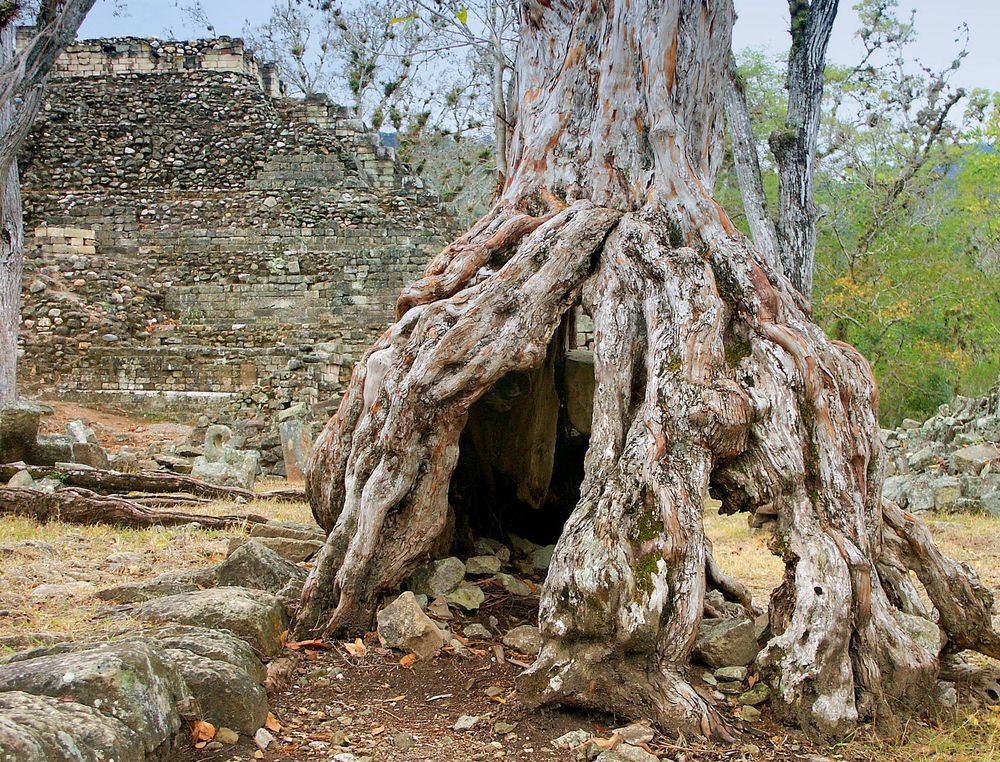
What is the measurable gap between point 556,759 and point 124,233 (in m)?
20.1

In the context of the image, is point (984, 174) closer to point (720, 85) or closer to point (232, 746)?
point (720, 85)

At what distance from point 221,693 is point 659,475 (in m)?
1.74

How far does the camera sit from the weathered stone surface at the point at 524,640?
3.95m

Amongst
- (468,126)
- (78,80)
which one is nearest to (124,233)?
(78,80)

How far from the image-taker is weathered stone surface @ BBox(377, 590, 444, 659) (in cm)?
386

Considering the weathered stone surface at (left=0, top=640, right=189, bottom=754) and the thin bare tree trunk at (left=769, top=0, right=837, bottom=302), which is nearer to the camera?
the weathered stone surface at (left=0, top=640, right=189, bottom=754)

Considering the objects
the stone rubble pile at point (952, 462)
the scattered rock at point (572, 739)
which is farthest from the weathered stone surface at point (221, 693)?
the stone rubble pile at point (952, 462)

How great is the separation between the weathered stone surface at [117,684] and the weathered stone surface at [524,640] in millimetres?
1504

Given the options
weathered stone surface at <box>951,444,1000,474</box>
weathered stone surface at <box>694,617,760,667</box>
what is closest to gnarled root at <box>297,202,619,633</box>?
weathered stone surface at <box>694,617,760,667</box>

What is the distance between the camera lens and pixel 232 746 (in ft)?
9.77

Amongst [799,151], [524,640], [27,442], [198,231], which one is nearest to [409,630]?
[524,640]

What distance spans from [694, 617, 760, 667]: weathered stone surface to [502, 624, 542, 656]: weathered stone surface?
2.29ft

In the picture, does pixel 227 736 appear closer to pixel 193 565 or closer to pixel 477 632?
pixel 477 632

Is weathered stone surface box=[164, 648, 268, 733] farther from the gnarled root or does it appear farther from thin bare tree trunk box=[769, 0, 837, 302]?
thin bare tree trunk box=[769, 0, 837, 302]
